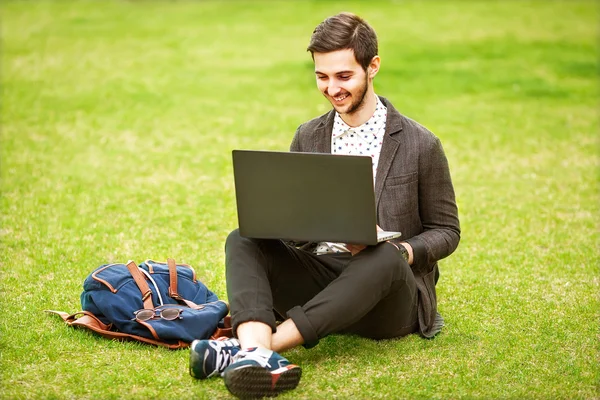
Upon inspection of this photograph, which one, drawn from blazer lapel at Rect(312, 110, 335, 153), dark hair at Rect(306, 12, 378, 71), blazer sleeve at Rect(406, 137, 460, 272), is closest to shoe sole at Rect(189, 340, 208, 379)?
blazer sleeve at Rect(406, 137, 460, 272)

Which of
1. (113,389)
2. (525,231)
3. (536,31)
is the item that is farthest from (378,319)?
(536,31)

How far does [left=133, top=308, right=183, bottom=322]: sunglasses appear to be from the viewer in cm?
488

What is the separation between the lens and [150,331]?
4.86 meters

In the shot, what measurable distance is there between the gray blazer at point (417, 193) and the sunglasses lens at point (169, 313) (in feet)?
4.12

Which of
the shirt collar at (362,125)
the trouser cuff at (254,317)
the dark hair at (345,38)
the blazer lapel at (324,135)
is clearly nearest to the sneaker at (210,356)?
the trouser cuff at (254,317)

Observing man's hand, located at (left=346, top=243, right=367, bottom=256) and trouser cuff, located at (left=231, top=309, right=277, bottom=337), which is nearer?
trouser cuff, located at (left=231, top=309, right=277, bottom=337)

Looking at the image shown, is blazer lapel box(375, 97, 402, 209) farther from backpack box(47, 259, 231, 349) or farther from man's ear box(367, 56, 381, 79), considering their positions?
backpack box(47, 259, 231, 349)

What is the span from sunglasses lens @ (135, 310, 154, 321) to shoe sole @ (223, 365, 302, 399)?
1.01 metres

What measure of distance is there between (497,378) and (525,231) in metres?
3.19

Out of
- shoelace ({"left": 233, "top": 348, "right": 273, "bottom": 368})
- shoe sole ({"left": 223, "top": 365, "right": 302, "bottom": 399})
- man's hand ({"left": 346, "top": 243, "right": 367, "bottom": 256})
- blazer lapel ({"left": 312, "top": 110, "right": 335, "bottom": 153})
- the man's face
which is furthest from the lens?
blazer lapel ({"left": 312, "top": 110, "right": 335, "bottom": 153})

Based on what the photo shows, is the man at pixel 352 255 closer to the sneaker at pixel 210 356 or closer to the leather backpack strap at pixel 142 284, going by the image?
the sneaker at pixel 210 356

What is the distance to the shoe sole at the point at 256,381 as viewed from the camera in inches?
157

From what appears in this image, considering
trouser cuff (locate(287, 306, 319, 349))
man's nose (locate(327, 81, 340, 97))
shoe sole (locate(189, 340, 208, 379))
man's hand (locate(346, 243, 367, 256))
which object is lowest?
shoe sole (locate(189, 340, 208, 379))

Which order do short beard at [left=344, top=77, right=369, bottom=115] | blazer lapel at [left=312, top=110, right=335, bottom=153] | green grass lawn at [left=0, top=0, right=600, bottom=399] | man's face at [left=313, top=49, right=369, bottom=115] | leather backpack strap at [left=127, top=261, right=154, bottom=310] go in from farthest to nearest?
blazer lapel at [left=312, top=110, right=335, bottom=153] → leather backpack strap at [left=127, top=261, right=154, bottom=310] → short beard at [left=344, top=77, right=369, bottom=115] → man's face at [left=313, top=49, right=369, bottom=115] → green grass lawn at [left=0, top=0, right=600, bottom=399]
